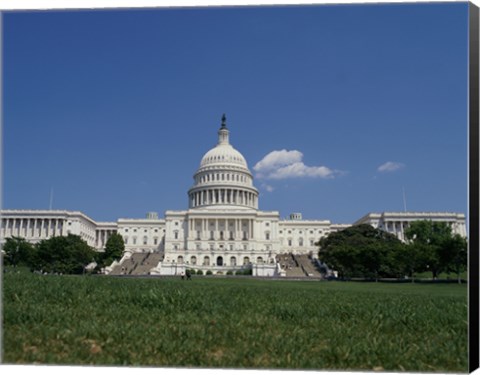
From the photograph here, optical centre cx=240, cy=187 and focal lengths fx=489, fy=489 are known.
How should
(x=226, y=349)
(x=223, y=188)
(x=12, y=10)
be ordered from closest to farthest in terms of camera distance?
(x=226, y=349) → (x=12, y=10) → (x=223, y=188)

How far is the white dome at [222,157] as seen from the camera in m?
109

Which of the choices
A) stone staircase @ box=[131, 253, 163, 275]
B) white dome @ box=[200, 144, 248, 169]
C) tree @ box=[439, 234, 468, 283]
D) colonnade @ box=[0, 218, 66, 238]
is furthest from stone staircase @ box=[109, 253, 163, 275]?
tree @ box=[439, 234, 468, 283]

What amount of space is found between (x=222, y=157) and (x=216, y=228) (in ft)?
62.4

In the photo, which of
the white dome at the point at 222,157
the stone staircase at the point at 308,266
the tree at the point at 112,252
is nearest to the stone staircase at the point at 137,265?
the tree at the point at 112,252

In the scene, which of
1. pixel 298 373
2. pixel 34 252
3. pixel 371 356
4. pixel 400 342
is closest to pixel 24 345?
pixel 298 373

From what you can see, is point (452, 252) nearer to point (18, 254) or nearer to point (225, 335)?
point (225, 335)

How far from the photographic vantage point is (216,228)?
98562mm

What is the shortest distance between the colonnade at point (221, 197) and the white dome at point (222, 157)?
6.55 metres

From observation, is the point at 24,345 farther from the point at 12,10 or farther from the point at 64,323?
the point at 12,10

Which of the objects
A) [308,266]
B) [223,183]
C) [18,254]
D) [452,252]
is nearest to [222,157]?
[223,183]

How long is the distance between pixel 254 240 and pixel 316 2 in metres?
90.1

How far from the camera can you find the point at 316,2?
8078mm

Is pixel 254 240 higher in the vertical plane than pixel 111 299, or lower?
higher

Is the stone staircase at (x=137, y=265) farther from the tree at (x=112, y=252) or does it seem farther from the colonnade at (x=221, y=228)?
the colonnade at (x=221, y=228)
